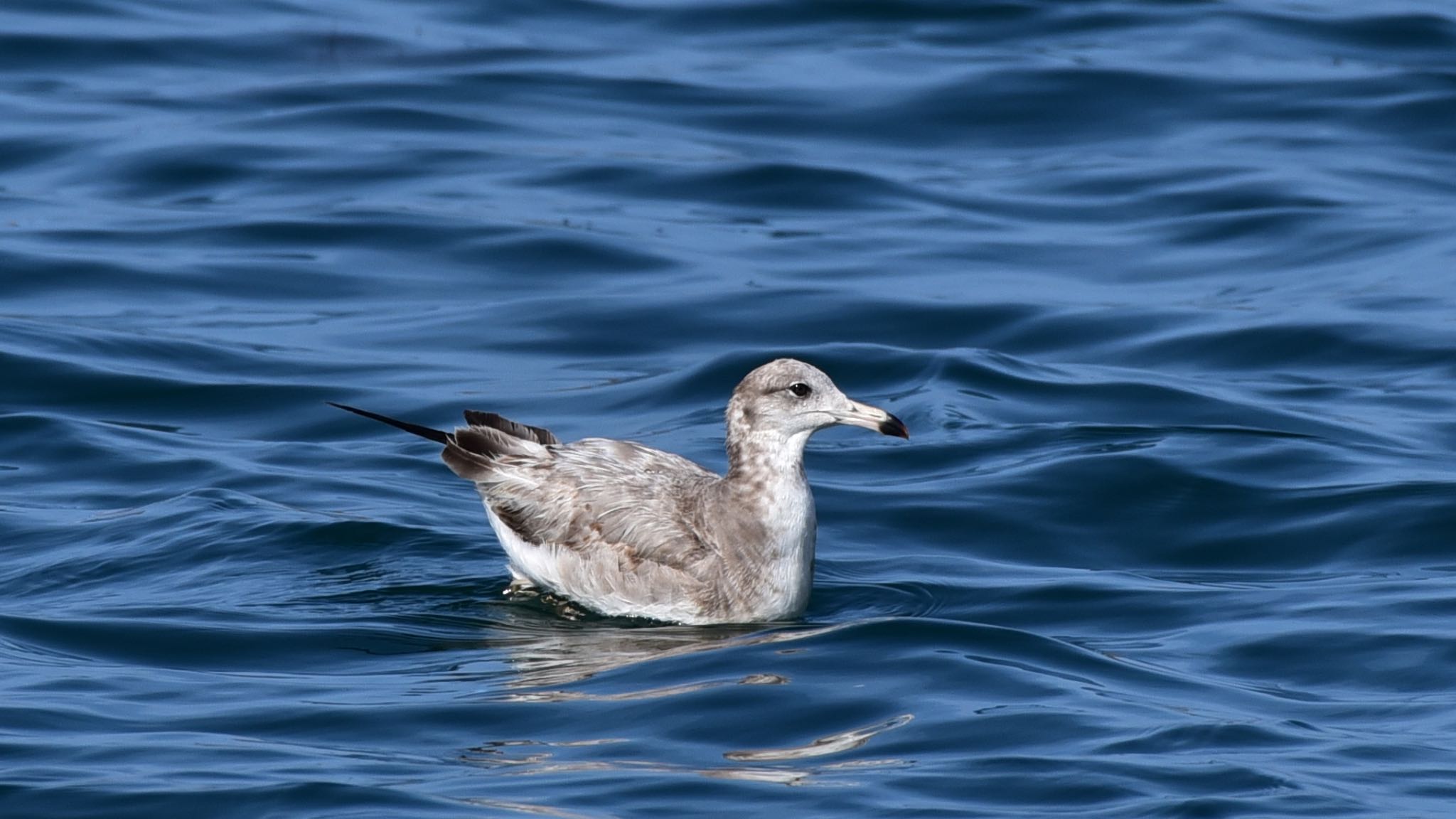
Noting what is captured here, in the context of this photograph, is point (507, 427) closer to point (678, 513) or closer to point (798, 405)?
point (678, 513)

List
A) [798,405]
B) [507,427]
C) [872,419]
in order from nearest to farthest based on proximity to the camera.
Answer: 1. [872,419]
2. [798,405]
3. [507,427]

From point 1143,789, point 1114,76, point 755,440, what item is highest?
point 1114,76

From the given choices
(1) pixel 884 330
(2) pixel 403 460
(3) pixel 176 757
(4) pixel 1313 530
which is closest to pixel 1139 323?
(1) pixel 884 330

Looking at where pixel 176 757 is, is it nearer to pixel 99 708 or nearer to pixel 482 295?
pixel 99 708

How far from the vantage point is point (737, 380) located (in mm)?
14367

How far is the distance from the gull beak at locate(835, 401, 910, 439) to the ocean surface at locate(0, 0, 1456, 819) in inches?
33.7

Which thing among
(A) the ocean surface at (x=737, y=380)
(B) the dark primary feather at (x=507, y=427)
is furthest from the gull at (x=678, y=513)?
(A) the ocean surface at (x=737, y=380)

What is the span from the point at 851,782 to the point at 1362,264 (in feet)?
34.8

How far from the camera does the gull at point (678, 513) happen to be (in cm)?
1014

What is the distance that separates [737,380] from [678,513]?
3.87 m

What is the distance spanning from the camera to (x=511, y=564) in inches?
428

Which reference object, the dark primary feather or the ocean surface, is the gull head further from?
the dark primary feather

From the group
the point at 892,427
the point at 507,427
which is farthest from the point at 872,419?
the point at 507,427

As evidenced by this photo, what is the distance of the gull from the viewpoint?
1014 cm
